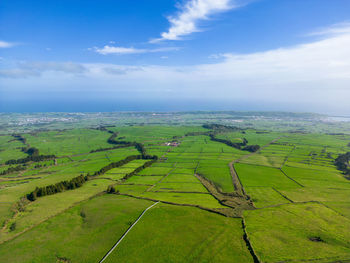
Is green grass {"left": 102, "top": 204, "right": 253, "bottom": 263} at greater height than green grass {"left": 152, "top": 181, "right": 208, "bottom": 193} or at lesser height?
greater

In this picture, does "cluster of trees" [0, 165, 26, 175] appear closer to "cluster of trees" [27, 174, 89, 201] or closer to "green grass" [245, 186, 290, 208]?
"cluster of trees" [27, 174, 89, 201]

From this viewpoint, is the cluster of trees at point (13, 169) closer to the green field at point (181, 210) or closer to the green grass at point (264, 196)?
the green field at point (181, 210)

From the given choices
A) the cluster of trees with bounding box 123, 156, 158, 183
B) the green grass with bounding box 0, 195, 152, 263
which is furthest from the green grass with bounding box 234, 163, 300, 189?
the cluster of trees with bounding box 123, 156, 158, 183

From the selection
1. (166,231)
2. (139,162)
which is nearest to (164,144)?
(139,162)

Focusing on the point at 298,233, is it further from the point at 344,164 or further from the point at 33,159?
the point at 33,159

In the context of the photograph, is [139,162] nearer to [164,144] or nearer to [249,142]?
[164,144]

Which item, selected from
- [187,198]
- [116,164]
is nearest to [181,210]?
[187,198]

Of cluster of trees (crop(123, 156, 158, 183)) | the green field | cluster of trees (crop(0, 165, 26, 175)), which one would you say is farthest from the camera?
cluster of trees (crop(0, 165, 26, 175))
